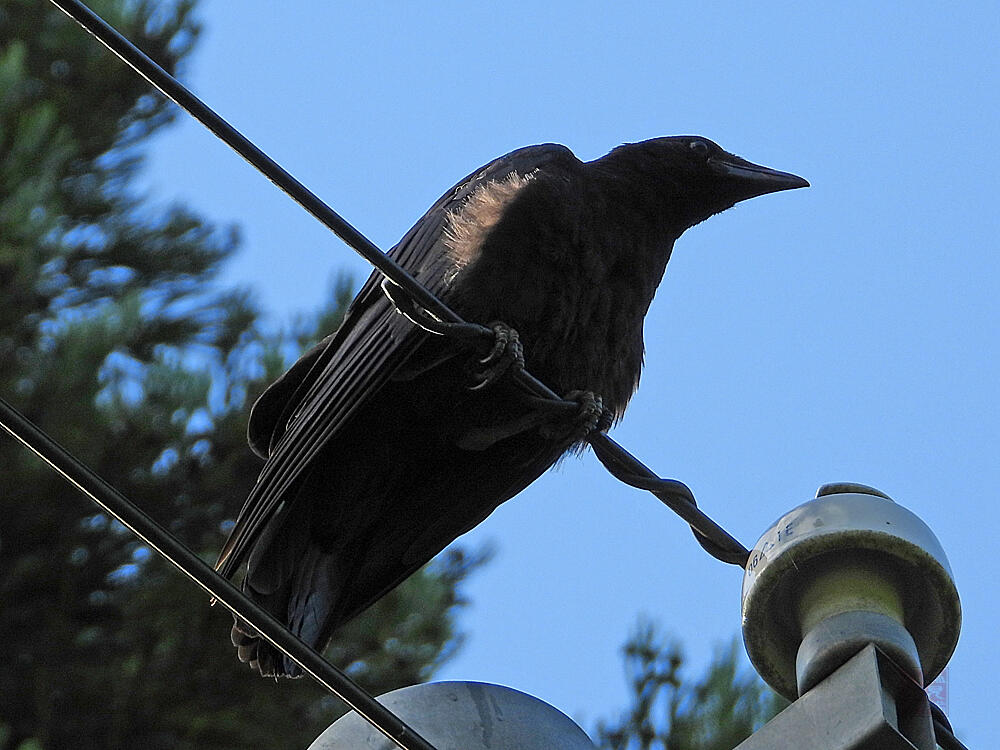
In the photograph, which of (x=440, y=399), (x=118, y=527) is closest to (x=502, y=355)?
(x=440, y=399)

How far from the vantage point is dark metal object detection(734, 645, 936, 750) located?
1.87m

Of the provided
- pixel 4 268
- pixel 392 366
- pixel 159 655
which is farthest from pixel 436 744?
pixel 4 268

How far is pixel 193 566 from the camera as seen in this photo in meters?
1.96

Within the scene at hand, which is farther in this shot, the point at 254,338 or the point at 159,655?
the point at 254,338

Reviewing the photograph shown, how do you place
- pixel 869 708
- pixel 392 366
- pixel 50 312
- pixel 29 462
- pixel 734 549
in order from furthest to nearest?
pixel 50 312 → pixel 29 462 → pixel 392 366 → pixel 734 549 → pixel 869 708

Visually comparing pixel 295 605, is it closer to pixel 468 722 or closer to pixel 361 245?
pixel 468 722

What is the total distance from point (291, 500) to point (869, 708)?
6.51 feet

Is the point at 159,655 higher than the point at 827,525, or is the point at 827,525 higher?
the point at 159,655

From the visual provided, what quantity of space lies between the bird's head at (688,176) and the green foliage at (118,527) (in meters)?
3.08

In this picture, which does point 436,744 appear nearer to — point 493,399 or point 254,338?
point 493,399

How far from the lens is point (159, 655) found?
661 centimetres

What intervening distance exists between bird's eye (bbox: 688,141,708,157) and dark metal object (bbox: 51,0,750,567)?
1.53 m

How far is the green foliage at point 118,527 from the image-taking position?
21.4 ft

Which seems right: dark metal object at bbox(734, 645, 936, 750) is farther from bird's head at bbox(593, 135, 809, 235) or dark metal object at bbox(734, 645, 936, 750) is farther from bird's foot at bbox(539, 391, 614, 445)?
bird's head at bbox(593, 135, 809, 235)
